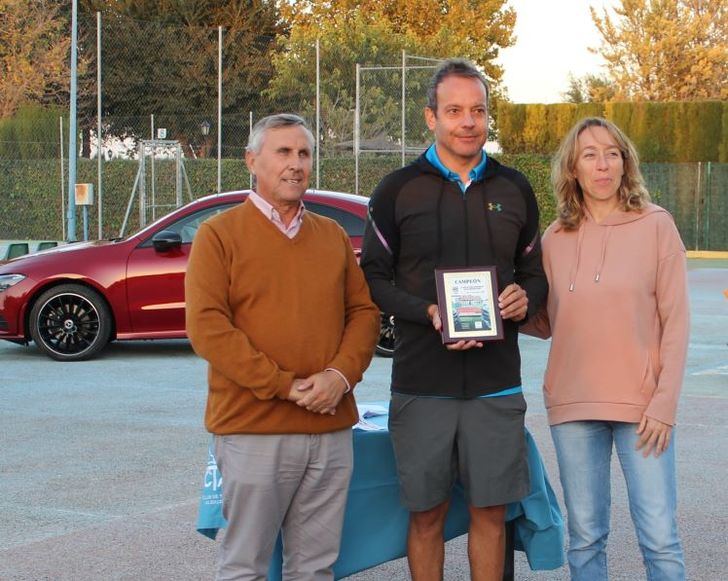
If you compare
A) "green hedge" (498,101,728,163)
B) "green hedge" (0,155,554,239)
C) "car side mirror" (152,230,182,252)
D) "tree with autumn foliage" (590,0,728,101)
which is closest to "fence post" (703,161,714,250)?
"green hedge" (0,155,554,239)

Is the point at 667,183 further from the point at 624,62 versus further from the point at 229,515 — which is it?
the point at 229,515

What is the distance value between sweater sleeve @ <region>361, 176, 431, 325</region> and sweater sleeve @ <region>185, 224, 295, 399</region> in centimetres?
44

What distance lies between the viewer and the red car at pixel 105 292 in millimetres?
11953

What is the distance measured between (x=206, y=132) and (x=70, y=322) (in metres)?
21.6

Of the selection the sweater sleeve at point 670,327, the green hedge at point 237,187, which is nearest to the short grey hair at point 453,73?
the sweater sleeve at point 670,327

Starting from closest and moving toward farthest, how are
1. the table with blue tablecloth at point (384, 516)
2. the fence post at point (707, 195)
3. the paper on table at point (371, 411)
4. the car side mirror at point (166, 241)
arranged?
the table with blue tablecloth at point (384, 516) → the paper on table at point (371, 411) → the car side mirror at point (166, 241) → the fence post at point (707, 195)

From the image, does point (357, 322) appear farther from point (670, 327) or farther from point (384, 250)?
point (670, 327)

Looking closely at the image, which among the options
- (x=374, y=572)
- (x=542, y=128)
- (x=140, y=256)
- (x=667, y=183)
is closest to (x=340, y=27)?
(x=542, y=128)

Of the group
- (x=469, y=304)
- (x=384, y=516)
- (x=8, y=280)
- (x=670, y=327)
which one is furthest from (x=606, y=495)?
(x=8, y=280)

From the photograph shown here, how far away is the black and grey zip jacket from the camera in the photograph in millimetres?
4113

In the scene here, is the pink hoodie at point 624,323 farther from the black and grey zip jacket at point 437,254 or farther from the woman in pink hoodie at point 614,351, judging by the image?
the black and grey zip jacket at point 437,254

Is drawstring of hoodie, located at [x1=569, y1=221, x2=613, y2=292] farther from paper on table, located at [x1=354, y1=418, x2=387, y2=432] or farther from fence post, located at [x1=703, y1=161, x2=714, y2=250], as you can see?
fence post, located at [x1=703, y1=161, x2=714, y2=250]

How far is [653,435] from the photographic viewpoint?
4.13 meters

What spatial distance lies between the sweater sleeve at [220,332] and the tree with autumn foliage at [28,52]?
31151mm
